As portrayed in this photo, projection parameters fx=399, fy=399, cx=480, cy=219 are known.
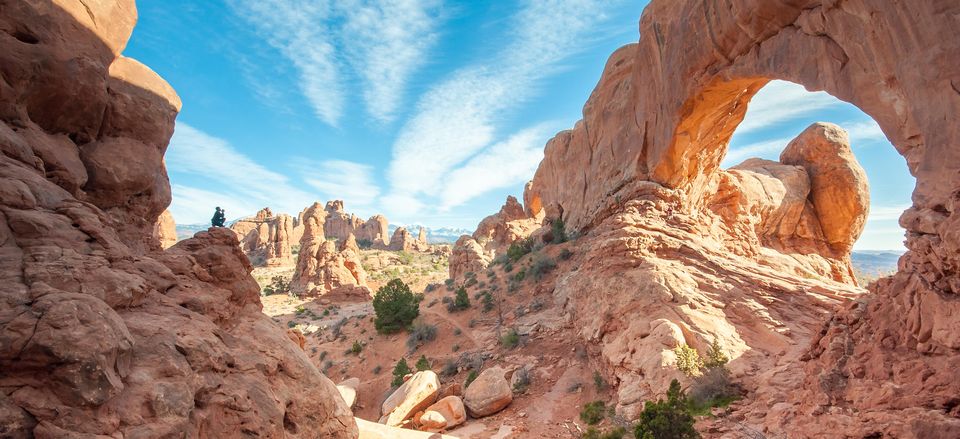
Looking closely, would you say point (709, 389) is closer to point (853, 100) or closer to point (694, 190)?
point (853, 100)

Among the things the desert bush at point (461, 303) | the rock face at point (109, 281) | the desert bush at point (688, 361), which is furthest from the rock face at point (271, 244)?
the desert bush at point (688, 361)

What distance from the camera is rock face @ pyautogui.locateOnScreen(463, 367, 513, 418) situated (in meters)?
13.5

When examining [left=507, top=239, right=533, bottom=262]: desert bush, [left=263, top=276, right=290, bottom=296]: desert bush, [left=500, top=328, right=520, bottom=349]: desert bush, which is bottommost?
[left=500, top=328, right=520, bottom=349]: desert bush

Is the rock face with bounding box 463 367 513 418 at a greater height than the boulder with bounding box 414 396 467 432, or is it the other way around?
the rock face with bounding box 463 367 513 418

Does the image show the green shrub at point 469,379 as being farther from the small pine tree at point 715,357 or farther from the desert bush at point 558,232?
the desert bush at point 558,232

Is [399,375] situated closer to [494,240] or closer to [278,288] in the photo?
[494,240]

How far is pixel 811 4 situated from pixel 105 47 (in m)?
14.3

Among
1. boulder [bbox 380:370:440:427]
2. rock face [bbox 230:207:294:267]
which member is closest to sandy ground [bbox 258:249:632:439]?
boulder [bbox 380:370:440:427]

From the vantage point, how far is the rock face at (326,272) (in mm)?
46312

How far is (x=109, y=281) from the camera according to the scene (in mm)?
5004

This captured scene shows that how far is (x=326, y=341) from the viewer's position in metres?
29.8

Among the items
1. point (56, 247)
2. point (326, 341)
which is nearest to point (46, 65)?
point (56, 247)

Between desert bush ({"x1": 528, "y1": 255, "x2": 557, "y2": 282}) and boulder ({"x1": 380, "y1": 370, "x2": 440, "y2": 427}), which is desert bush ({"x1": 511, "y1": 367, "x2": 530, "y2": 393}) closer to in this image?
boulder ({"x1": 380, "y1": 370, "x2": 440, "y2": 427})

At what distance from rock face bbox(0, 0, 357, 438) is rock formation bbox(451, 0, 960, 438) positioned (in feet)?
28.3
